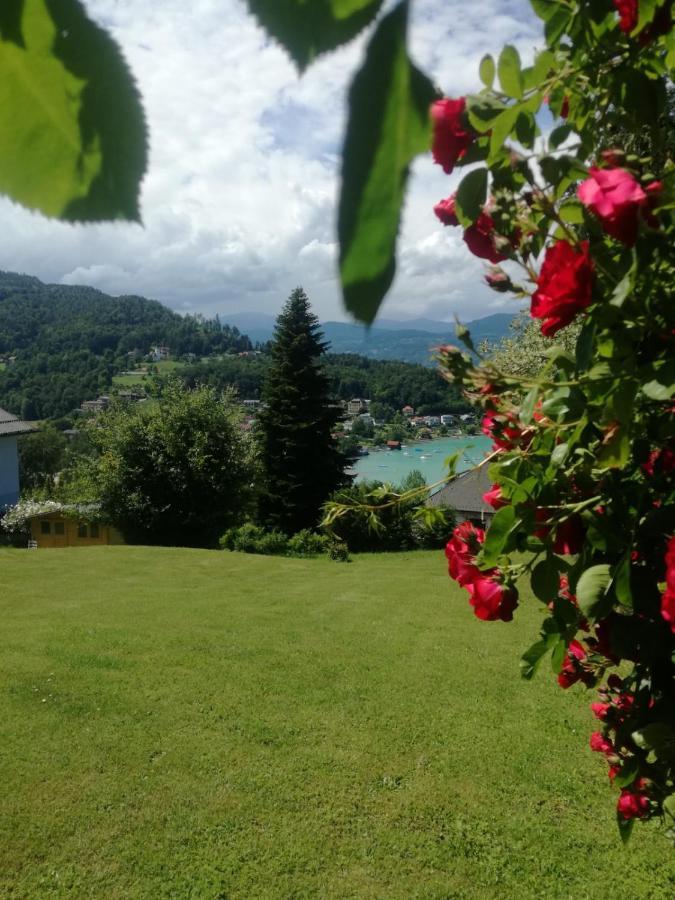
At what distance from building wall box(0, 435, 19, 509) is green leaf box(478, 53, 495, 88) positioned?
21.4 m

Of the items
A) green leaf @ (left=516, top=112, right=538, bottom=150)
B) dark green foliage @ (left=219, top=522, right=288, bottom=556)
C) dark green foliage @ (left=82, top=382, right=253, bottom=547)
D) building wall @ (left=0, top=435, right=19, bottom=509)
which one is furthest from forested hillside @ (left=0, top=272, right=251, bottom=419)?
building wall @ (left=0, top=435, right=19, bottom=509)

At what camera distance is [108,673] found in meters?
5.66

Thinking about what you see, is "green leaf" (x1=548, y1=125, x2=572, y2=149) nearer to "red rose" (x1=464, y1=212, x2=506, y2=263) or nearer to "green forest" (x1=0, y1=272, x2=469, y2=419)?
"red rose" (x1=464, y1=212, x2=506, y2=263)

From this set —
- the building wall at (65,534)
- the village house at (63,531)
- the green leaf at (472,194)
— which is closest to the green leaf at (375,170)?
the green leaf at (472,194)

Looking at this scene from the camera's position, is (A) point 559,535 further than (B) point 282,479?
No

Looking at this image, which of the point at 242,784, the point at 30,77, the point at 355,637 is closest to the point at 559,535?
the point at 30,77

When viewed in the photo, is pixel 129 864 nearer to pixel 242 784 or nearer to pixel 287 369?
pixel 242 784

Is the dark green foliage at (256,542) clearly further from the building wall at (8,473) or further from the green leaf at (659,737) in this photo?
the green leaf at (659,737)

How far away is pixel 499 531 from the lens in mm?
1133

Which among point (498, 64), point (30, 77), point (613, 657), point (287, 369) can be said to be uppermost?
point (287, 369)

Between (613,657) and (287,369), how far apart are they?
701 inches

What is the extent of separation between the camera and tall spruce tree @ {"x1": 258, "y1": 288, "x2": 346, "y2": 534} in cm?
1795

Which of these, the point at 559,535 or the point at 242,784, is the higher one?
the point at 559,535

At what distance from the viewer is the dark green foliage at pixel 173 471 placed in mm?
16984
